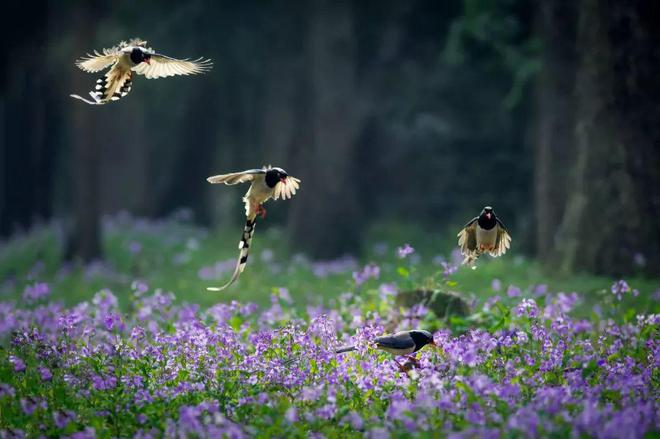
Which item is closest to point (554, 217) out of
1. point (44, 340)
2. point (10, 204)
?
point (44, 340)

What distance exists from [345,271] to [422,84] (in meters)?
6.51

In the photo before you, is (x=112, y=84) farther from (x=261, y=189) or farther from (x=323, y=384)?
(x=323, y=384)

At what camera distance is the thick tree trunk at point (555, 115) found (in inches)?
615

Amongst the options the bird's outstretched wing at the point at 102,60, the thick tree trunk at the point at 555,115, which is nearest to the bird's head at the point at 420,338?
the bird's outstretched wing at the point at 102,60

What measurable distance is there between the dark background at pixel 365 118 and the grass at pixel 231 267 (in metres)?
0.59

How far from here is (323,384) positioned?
659 cm

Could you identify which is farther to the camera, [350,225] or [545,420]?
[350,225]

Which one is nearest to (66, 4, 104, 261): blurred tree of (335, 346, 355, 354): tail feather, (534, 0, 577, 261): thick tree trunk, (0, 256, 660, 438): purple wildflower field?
(534, 0, 577, 261): thick tree trunk

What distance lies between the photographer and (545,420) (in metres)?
5.35

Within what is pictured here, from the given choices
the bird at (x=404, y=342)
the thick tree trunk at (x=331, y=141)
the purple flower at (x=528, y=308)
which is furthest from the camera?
the thick tree trunk at (x=331, y=141)

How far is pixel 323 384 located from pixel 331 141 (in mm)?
12113

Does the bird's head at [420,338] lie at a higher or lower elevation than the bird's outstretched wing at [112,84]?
lower

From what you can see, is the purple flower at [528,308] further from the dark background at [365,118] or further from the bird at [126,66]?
the dark background at [365,118]

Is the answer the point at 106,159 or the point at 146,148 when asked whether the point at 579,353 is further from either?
the point at 106,159
